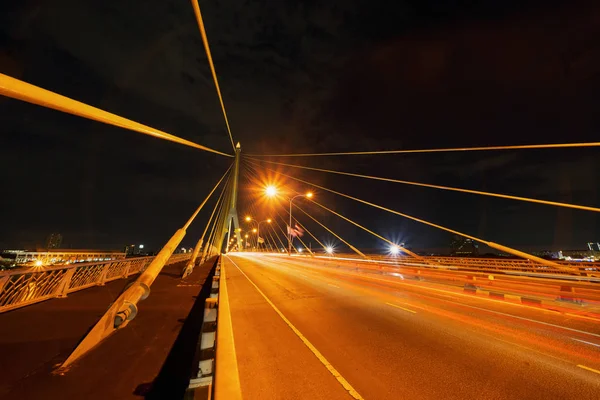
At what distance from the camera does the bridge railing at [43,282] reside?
7.91 meters

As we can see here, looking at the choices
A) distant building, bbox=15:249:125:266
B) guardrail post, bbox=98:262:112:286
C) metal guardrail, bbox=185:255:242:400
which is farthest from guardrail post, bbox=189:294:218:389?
distant building, bbox=15:249:125:266

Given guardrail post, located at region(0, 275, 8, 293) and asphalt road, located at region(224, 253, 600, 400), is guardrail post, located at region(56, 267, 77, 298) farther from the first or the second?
asphalt road, located at region(224, 253, 600, 400)

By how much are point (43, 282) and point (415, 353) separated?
1266 cm

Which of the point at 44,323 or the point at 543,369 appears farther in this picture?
the point at 44,323

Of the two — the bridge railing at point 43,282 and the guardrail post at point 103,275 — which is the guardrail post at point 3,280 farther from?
the guardrail post at point 103,275

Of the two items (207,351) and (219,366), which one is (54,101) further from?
(207,351)

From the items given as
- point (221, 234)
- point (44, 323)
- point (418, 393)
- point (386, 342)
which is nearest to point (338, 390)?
point (418, 393)

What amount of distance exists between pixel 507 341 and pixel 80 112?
9.63m

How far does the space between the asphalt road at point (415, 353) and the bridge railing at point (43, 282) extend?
6.69m

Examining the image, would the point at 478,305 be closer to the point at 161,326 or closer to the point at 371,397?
the point at 371,397

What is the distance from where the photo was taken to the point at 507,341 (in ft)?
20.6

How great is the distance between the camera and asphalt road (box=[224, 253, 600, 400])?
13.4ft

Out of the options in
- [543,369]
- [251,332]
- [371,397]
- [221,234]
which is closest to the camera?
[371,397]

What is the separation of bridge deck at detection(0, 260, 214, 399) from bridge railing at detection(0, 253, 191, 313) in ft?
2.14
